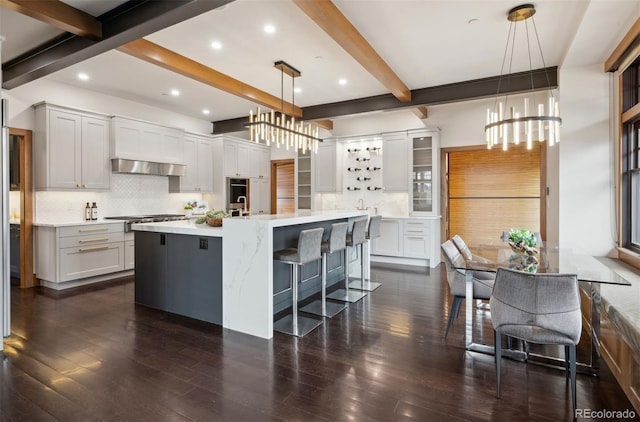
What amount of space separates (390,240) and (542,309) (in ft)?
14.5

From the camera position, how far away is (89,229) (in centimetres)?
496

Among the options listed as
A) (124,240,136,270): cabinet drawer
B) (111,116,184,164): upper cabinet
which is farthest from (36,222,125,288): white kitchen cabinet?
(111,116,184,164): upper cabinet

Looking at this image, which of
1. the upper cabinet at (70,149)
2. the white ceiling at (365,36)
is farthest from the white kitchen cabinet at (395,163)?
the upper cabinet at (70,149)

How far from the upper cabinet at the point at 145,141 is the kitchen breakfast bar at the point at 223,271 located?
7.25ft

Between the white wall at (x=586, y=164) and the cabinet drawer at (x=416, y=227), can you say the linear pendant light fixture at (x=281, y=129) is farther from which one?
the white wall at (x=586, y=164)

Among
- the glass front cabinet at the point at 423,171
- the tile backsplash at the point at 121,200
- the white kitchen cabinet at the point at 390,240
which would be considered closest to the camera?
the tile backsplash at the point at 121,200

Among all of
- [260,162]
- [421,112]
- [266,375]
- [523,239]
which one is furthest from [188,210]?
[523,239]

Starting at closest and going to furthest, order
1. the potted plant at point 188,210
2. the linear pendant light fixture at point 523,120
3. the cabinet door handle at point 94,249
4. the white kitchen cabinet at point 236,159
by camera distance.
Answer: the linear pendant light fixture at point 523,120 < the cabinet door handle at point 94,249 < the potted plant at point 188,210 < the white kitchen cabinet at point 236,159

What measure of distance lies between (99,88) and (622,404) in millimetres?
7026

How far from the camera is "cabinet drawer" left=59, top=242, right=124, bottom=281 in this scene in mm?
4712

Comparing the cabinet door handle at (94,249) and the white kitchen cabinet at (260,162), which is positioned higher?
the white kitchen cabinet at (260,162)

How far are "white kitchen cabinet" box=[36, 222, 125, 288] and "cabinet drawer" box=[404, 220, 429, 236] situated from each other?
492 centimetres

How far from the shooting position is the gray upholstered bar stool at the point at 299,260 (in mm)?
3289

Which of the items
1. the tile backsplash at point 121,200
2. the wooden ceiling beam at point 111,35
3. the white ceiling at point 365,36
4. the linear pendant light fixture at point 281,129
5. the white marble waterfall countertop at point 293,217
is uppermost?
the white ceiling at point 365,36
